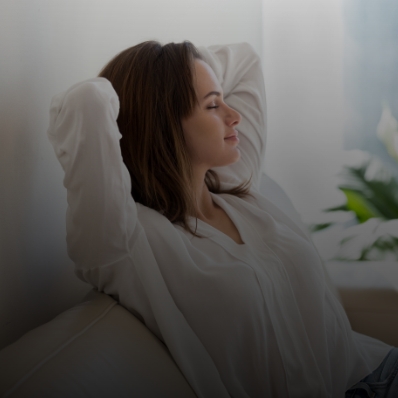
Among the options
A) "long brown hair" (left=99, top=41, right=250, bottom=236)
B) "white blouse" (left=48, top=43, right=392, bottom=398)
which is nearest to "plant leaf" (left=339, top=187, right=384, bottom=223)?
"white blouse" (left=48, top=43, right=392, bottom=398)

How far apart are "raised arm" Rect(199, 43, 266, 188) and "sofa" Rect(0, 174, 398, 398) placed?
63cm

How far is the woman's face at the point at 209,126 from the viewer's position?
3.47 ft

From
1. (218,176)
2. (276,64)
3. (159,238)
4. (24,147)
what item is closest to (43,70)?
(24,147)

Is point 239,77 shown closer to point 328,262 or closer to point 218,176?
point 218,176

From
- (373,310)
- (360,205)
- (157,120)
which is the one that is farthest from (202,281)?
(360,205)

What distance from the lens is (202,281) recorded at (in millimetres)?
862

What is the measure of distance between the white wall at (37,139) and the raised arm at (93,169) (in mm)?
134

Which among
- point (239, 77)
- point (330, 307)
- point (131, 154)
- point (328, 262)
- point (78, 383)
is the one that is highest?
point (239, 77)

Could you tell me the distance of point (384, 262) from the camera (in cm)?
195

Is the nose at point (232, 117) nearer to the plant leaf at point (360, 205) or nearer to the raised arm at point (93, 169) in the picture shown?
the raised arm at point (93, 169)

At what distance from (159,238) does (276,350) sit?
0.32m

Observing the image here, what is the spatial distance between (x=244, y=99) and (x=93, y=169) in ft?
2.44

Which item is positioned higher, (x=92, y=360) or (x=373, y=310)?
(x=92, y=360)

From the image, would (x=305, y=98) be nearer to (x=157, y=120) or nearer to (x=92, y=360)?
(x=157, y=120)
